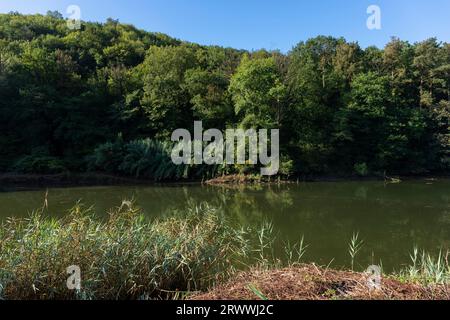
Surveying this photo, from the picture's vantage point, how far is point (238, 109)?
76.3 feet

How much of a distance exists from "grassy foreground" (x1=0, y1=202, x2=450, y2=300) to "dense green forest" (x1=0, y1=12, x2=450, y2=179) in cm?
1752

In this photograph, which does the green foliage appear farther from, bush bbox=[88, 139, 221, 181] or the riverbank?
bush bbox=[88, 139, 221, 181]

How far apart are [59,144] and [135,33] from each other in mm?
19927

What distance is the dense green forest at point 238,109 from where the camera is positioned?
2330 cm

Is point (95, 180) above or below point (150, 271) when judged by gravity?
below

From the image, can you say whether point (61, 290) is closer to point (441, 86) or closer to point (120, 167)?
point (120, 167)

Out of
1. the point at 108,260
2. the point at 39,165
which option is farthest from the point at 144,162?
the point at 108,260

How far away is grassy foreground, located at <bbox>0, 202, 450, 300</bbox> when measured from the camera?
10.1ft

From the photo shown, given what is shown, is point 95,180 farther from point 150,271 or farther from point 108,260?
point 150,271

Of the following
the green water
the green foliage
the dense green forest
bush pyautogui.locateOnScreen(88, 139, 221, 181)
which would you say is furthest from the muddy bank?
the green foliage

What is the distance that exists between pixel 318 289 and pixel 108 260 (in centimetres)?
211

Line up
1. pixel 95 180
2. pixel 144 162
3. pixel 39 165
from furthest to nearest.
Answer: pixel 144 162 → pixel 39 165 → pixel 95 180
